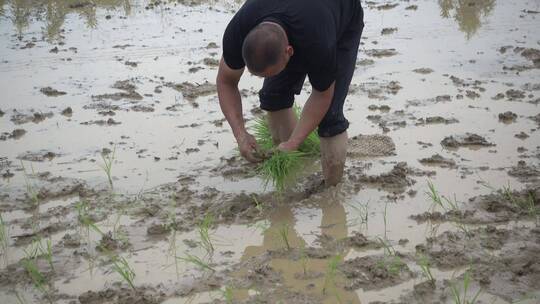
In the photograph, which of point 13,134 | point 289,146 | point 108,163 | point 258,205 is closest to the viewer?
point 289,146

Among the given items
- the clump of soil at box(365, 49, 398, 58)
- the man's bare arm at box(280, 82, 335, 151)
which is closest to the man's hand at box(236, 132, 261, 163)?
the man's bare arm at box(280, 82, 335, 151)

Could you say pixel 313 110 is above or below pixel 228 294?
above

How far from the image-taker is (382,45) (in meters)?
6.97

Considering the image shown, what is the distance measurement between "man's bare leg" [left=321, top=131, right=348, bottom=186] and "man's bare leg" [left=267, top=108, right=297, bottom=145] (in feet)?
1.34

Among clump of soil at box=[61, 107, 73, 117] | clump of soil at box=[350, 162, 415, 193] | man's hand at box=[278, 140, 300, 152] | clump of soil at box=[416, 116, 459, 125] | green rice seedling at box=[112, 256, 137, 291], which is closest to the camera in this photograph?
green rice seedling at box=[112, 256, 137, 291]

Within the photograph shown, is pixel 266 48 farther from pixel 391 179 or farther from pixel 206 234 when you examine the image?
pixel 391 179

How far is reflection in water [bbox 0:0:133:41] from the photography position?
7660 millimetres

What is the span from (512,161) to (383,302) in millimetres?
1923

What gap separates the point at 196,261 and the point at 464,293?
4.36 feet

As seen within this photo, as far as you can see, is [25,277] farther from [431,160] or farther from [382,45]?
[382,45]

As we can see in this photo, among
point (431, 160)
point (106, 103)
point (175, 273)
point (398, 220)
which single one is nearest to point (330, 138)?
point (398, 220)

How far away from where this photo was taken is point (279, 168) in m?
3.79

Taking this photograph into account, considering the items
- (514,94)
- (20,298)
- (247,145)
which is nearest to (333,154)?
(247,145)

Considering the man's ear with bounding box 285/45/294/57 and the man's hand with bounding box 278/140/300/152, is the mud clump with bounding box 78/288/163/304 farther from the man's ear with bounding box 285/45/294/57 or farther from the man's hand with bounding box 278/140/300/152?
the man's ear with bounding box 285/45/294/57
